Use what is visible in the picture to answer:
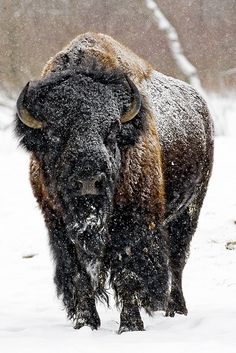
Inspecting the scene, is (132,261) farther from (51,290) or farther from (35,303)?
(51,290)

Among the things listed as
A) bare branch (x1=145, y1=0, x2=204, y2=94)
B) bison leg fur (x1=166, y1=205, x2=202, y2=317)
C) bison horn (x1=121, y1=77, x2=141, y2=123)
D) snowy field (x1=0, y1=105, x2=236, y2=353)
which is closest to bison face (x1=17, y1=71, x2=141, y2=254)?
bison horn (x1=121, y1=77, x2=141, y2=123)

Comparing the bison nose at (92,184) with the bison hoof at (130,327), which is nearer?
the bison nose at (92,184)

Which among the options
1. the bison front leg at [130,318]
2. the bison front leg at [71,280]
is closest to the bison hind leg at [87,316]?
the bison front leg at [71,280]

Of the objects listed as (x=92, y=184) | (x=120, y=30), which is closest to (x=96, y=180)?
(x=92, y=184)

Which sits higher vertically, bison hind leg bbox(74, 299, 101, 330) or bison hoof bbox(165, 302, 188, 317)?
bison hind leg bbox(74, 299, 101, 330)

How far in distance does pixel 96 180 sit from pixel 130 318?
1.21 m

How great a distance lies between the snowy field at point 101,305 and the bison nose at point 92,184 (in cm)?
95

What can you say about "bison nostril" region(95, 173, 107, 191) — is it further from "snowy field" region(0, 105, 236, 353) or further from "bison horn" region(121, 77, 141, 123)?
"snowy field" region(0, 105, 236, 353)

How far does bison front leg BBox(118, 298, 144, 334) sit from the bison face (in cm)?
49

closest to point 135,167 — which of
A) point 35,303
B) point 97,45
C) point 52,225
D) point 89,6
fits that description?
point 52,225

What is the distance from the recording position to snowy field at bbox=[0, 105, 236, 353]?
15.1ft

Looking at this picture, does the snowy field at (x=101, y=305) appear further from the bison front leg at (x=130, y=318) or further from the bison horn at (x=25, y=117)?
the bison horn at (x=25, y=117)

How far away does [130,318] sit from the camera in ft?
18.3

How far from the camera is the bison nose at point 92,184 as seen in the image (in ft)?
16.2
